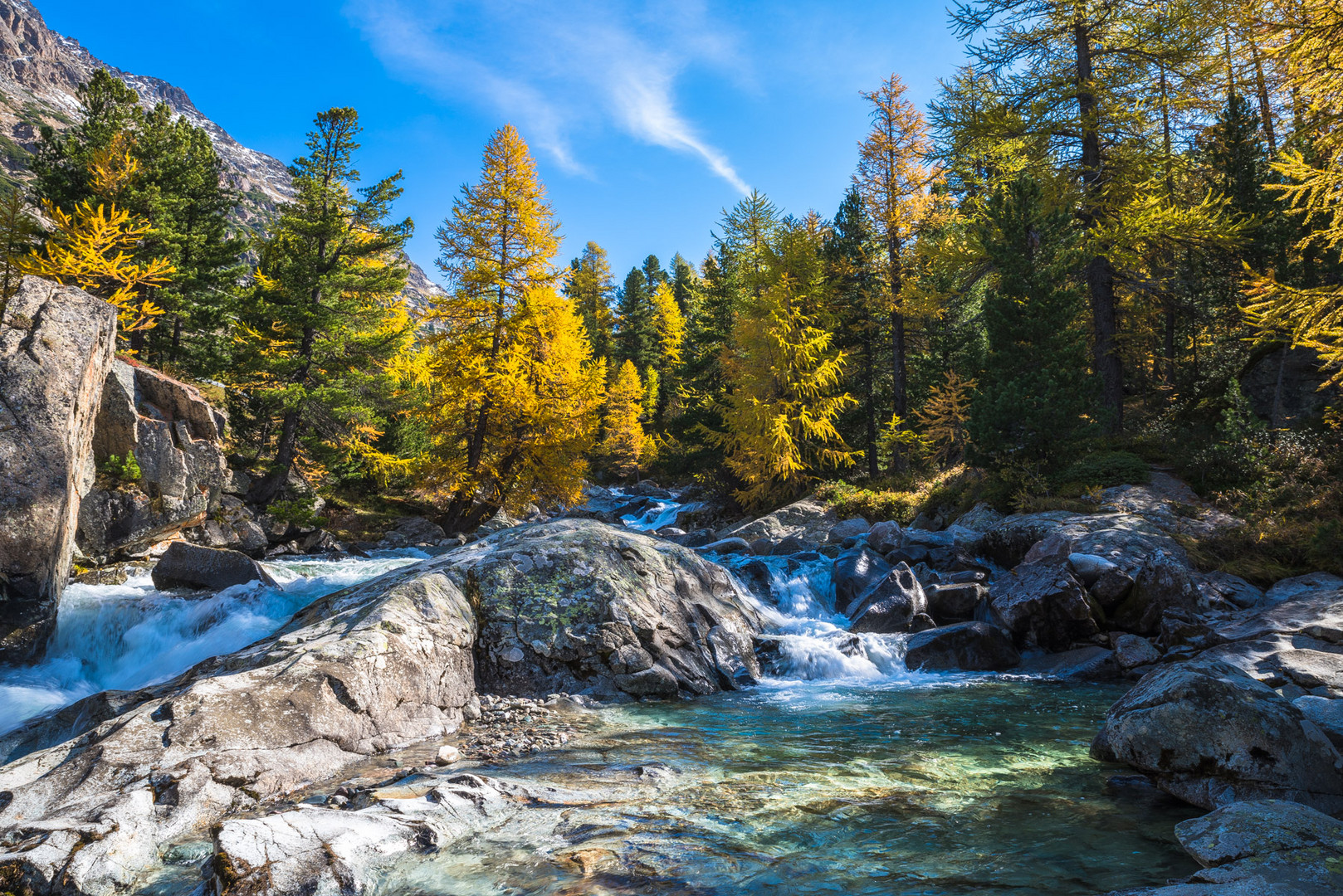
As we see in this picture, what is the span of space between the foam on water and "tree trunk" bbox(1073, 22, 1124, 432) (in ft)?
66.2

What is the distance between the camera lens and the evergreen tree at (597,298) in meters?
48.9

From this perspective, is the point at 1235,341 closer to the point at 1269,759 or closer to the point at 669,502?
the point at 1269,759

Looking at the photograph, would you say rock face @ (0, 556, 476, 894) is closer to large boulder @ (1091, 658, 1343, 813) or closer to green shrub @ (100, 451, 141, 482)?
large boulder @ (1091, 658, 1343, 813)

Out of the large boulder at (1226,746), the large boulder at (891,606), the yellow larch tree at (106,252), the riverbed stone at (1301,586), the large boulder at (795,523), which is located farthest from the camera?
the large boulder at (795,523)

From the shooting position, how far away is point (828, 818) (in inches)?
161

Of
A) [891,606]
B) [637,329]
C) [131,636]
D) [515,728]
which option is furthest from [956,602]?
[637,329]

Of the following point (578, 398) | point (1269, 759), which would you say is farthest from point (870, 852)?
point (578, 398)

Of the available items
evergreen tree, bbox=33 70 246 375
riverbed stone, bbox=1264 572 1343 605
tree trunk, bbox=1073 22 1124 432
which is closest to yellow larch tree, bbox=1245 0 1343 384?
riverbed stone, bbox=1264 572 1343 605

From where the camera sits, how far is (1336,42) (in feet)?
22.8

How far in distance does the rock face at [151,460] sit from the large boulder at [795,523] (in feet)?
47.6

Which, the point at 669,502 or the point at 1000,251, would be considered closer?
the point at 1000,251

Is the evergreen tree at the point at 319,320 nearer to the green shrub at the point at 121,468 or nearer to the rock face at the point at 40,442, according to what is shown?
the green shrub at the point at 121,468

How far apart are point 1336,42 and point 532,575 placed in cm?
1116

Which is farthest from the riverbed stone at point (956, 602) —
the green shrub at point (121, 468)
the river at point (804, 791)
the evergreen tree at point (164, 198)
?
the evergreen tree at point (164, 198)
